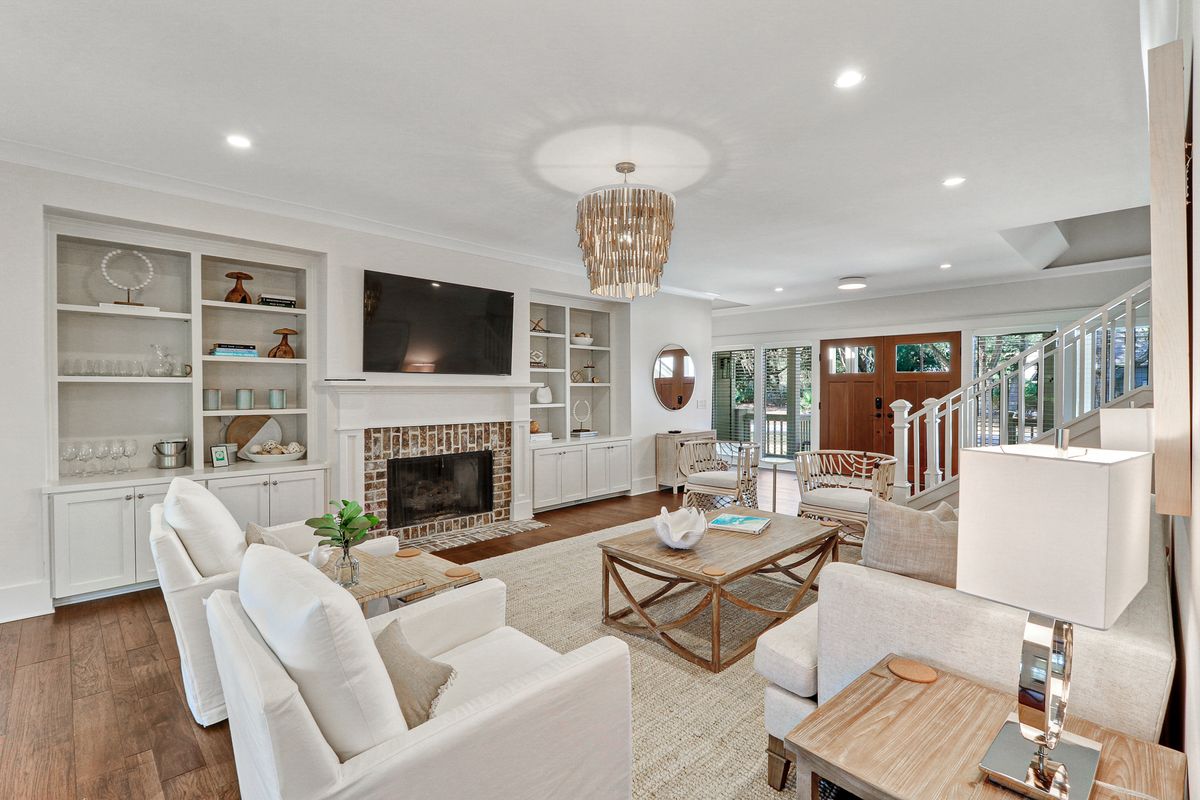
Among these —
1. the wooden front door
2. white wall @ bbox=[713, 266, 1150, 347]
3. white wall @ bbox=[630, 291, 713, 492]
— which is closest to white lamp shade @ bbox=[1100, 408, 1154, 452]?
white wall @ bbox=[630, 291, 713, 492]

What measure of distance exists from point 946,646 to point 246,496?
13.5 feet

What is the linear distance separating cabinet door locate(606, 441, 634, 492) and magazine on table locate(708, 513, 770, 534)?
306 centimetres

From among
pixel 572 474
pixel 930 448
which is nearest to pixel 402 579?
pixel 572 474

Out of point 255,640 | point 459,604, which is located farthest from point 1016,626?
point 255,640

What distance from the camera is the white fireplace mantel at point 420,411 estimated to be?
14.3 ft

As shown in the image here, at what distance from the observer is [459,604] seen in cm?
201

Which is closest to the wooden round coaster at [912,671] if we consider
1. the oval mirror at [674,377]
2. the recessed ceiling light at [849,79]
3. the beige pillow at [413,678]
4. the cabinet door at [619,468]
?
the beige pillow at [413,678]

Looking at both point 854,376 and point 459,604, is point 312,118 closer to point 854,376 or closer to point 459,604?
point 459,604

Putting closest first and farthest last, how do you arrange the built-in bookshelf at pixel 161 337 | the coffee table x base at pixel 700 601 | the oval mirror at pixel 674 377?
the coffee table x base at pixel 700 601 → the built-in bookshelf at pixel 161 337 → the oval mirror at pixel 674 377

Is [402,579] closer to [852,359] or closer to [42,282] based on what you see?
[42,282]

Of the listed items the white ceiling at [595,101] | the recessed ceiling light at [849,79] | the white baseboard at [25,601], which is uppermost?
the white ceiling at [595,101]

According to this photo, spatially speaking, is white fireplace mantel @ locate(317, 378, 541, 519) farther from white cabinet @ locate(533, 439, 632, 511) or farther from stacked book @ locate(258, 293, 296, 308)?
stacked book @ locate(258, 293, 296, 308)

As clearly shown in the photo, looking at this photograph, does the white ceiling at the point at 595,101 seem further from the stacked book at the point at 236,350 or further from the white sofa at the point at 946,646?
the white sofa at the point at 946,646

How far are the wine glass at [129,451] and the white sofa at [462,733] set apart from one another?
3.04 metres
